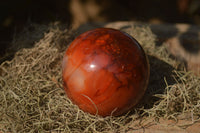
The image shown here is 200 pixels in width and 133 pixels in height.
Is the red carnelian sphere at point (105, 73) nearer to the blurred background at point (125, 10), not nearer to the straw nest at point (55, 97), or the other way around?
the straw nest at point (55, 97)

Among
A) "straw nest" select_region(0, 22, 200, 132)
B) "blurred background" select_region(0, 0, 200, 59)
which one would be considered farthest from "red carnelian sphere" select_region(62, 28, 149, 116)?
"blurred background" select_region(0, 0, 200, 59)

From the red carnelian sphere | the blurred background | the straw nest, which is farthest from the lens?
the blurred background

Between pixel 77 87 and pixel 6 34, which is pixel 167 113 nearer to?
pixel 77 87

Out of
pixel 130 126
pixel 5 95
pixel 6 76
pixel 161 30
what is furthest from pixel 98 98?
pixel 161 30

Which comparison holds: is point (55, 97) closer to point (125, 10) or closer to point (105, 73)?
point (105, 73)

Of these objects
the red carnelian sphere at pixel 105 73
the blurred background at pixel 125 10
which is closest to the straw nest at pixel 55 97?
the red carnelian sphere at pixel 105 73

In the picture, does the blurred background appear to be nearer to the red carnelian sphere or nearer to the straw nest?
the straw nest
